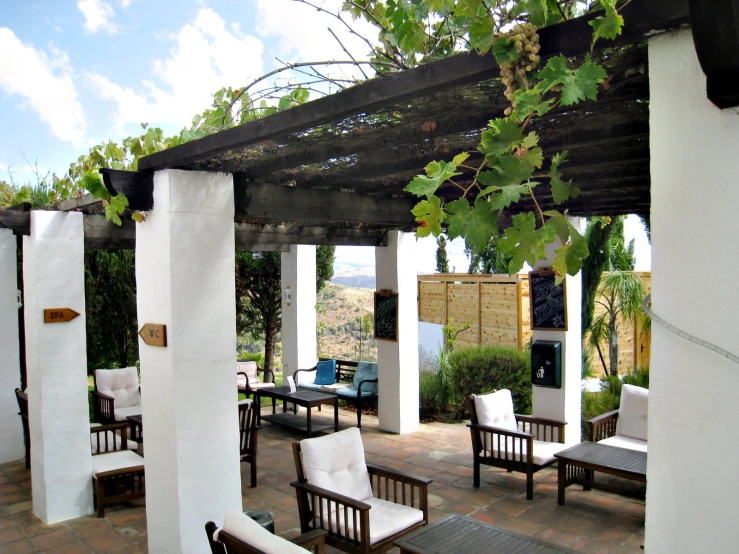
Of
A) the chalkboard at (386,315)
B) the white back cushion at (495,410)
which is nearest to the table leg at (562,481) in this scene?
the white back cushion at (495,410)

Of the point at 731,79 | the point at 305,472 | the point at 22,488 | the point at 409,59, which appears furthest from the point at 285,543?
the point at 22,488

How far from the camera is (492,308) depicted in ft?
32.2

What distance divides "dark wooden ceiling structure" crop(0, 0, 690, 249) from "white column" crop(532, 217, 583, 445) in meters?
1.36

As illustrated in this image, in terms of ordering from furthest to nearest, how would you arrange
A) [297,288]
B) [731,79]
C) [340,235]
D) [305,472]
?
[297,288], [340,235], [305,472], [731,79]

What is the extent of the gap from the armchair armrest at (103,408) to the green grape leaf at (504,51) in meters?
6.64

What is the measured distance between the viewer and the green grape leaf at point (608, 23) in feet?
4.92

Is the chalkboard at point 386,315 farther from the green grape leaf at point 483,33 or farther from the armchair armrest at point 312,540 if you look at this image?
the green grape leaf at point 483,33

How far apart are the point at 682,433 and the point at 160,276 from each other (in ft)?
9.69

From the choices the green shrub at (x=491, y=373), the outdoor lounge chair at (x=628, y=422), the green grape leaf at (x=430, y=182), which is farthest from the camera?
the green shrub at (x=491, y=373)

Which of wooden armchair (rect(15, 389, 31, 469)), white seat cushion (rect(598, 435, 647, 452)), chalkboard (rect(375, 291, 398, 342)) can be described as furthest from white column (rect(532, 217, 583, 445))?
wooden armchair (rect(15, 389, 31, 469))

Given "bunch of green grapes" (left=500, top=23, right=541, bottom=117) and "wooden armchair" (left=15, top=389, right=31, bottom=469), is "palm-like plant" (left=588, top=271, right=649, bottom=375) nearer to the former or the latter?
"bunch of green grapes" (left=500, top=23, right=541, bottom=117)

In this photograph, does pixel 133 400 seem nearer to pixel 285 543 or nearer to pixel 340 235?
pixel 340 235

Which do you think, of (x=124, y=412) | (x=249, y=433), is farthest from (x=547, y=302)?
(x=124, y=412)

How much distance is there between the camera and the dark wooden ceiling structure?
191 cm
